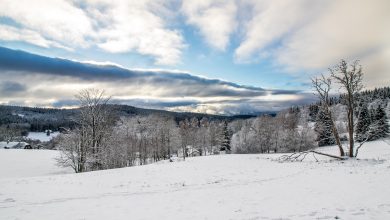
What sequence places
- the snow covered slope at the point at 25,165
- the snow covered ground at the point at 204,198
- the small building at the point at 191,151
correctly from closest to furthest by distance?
the snow covered ground at the point at 204,198, the snow covered slope at the point at 25,165, the small building at the point at 191,151

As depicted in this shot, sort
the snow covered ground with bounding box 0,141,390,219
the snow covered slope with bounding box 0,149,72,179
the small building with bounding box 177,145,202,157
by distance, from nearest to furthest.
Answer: the snow covered ground with bounding box 0,141,390,219 → the snow covered slope with bounding box 0,149,72,179 → the small building with bounding box 177,145,202,157

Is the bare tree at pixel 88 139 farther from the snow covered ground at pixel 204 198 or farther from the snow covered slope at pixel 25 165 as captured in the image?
the snow covered ground at pixel 204 198

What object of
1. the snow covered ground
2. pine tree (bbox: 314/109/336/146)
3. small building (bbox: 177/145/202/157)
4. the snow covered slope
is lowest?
small building (bbox: 177/145/202/157)

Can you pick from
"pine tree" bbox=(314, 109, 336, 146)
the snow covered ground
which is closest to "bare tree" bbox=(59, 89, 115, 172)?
the snow covered ground

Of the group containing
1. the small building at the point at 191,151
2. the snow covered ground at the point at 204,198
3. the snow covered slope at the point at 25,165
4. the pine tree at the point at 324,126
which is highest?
the pine tree at the point at 324,126

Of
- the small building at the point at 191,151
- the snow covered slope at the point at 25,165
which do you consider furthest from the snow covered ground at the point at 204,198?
the small building at the point at 191,151

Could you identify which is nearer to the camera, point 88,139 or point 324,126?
point 324,126

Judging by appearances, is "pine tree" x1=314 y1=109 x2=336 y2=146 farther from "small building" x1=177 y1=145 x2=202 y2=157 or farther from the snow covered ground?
"small building" x1=177 y1=145 x2=202 y2=157

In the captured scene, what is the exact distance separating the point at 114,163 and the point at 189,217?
5152cm

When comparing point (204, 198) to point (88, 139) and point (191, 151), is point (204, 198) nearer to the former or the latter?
point (88, 139)

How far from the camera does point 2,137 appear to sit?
144 m

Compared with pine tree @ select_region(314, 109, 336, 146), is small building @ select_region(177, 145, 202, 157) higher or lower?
lower

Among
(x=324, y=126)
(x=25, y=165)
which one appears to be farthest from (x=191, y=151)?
(x=324, y=126)

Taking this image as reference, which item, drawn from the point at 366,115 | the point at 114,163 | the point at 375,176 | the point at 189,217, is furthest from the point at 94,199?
the point at 366,115
